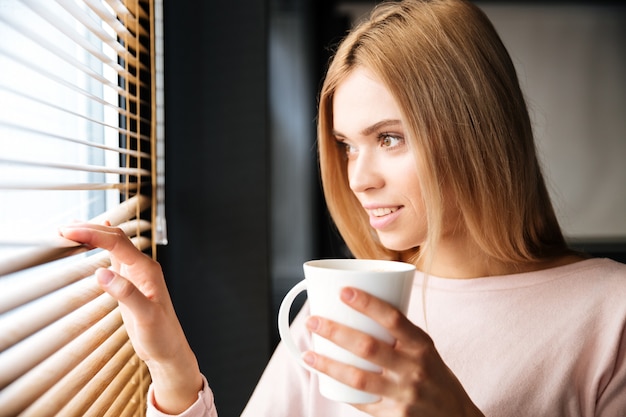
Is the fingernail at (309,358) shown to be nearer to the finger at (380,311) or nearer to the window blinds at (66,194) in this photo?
the finger at (380,311)

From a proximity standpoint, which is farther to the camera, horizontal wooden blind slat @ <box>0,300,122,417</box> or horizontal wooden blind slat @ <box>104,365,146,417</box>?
horizontal wooden blind slat @ <box>104,365,146,417</box>

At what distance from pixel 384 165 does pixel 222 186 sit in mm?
351

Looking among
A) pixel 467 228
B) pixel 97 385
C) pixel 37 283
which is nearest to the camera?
pixel 37 283

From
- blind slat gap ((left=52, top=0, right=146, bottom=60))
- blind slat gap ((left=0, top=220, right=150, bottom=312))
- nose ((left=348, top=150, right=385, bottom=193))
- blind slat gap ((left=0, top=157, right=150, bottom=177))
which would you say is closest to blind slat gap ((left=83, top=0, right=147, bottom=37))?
blind slat gap ((left=52, top=0, right=146, bottom=60))

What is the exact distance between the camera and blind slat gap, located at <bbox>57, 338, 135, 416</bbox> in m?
0.66

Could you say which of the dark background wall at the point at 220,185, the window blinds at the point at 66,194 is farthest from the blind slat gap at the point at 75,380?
the dark background wall at the point at 220,185

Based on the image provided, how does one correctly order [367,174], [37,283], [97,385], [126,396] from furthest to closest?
[367,174]
[126,396]
[97,385]
[37,283]

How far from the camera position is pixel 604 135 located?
160 inches

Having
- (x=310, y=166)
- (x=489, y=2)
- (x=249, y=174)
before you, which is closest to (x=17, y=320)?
(x=249, y=174)

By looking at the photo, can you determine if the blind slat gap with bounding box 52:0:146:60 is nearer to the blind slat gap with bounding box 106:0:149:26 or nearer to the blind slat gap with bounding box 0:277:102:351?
the blind slat gap with bounding box 106:0:149:26

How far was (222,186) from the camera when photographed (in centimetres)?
116

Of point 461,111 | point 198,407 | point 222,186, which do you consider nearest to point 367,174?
point 461,111

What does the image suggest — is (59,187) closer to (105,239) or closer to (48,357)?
(105,239)

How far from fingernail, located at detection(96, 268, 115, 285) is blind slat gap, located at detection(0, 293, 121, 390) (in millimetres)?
72
